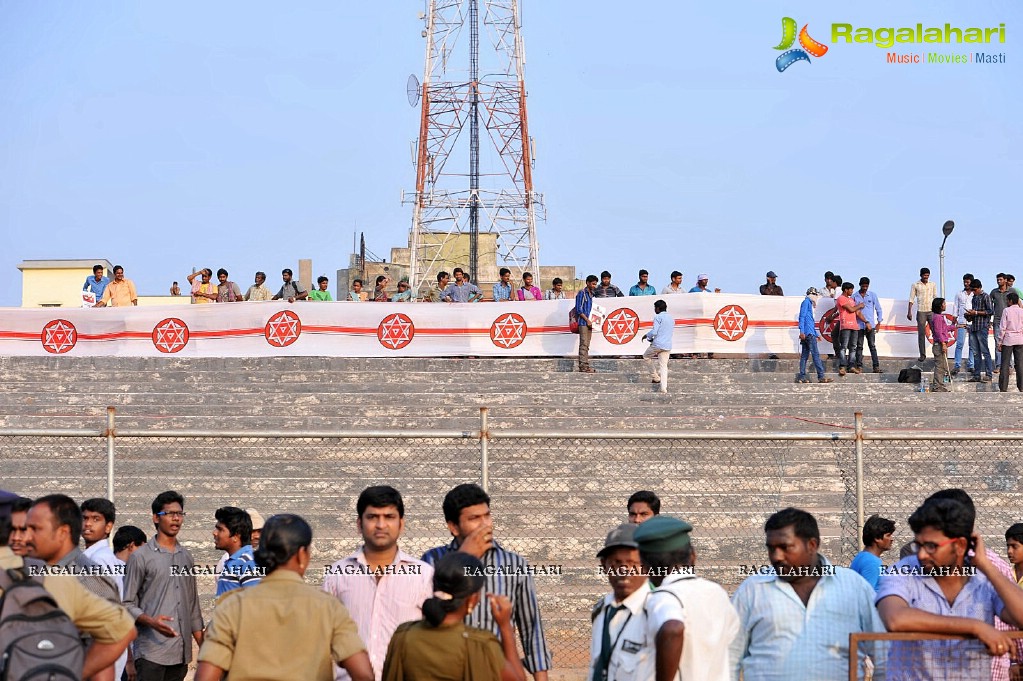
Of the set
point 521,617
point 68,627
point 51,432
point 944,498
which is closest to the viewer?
point 68,627

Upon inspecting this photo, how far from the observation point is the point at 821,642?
5383mm

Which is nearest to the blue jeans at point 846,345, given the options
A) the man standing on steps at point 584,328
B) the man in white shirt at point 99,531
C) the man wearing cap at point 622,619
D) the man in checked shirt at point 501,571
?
the man standing on steps at point 584,328

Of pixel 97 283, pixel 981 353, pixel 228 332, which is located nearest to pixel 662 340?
pixel 981 353

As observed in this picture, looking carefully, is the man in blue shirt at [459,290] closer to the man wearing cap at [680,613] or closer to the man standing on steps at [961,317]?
the man standing on steps at [961,317]

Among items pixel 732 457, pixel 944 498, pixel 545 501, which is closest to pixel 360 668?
pixel 944 498

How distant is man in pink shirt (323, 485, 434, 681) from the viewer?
18.9ft


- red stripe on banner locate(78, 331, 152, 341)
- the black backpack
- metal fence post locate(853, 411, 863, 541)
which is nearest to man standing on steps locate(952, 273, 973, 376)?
metal fence post locate(853, 411, 863, 541)

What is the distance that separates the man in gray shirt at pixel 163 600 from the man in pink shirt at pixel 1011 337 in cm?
1358

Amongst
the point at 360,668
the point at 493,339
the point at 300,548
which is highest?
the point at 493,339

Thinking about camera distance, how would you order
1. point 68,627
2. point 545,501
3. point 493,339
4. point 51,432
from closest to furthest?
1. point 68,627
2. point 51,432
3. point 545,501
4. point 493,339

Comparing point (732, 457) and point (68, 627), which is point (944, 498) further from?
point (732, 457)

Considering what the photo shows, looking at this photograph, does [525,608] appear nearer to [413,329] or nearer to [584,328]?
[584,328]

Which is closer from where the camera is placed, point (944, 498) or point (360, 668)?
point (360, 668)

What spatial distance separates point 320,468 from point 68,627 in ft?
28.8
